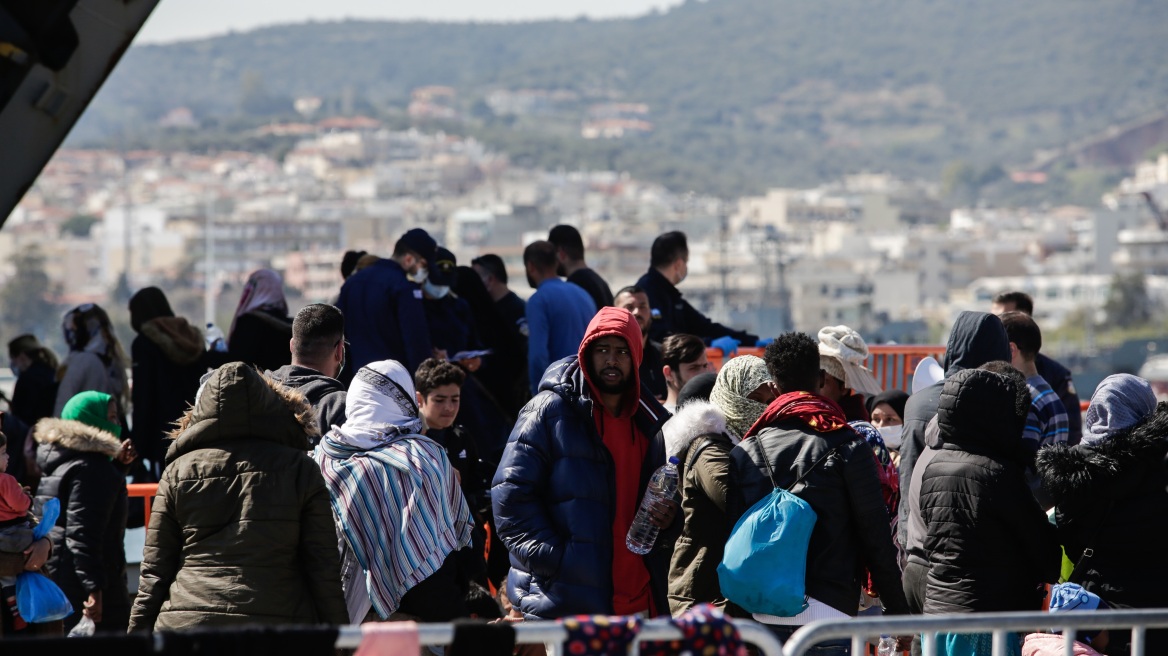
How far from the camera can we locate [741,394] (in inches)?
173

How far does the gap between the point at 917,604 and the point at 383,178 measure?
18496 cm

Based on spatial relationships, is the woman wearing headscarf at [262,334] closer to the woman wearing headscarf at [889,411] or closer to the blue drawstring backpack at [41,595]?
the blue drawstring backpack at [41,595]

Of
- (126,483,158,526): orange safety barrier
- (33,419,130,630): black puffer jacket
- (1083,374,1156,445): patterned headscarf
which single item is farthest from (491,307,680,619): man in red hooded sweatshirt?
(126,483,158,526): orange safety barrier

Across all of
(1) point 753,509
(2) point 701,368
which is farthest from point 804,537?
(2) point 701,368

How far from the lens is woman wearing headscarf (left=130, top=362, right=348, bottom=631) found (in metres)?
3.61

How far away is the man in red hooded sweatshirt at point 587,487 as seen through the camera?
13.3 feet

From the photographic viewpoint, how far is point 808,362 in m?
4.15

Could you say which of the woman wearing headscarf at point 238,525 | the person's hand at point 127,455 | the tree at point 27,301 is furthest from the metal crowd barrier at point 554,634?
the tree at point 27,301

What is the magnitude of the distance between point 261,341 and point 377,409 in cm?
236

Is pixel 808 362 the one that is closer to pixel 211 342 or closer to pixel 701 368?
pixel 701 368

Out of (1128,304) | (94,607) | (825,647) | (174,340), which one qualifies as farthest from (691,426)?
(1128,304)

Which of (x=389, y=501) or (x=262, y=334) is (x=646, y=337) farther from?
(x=389, y=501)

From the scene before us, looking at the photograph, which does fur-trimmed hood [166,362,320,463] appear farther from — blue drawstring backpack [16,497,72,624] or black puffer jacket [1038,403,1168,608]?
black puffer jacket [1038,403,1168,608]

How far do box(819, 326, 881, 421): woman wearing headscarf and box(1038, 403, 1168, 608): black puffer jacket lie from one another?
119 centimetres
